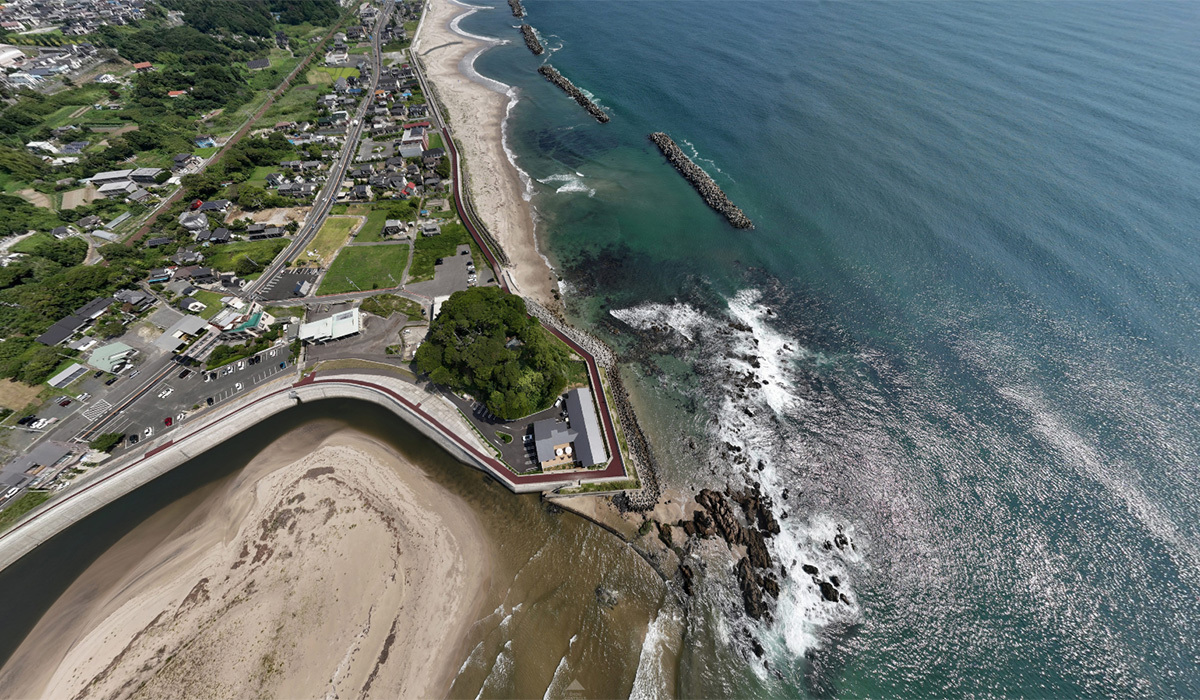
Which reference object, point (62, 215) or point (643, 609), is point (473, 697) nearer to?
point (643, 609)

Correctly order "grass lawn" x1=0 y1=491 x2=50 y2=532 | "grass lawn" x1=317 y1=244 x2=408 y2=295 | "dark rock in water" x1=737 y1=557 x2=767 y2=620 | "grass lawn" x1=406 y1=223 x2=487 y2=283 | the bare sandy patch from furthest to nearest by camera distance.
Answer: the bare sandy patch
"grass lawn" x1=406 y1=223 x2=487 y2=283
"grass lawn" x1=317 y1=244 x2=408 y2=295
"grass lawn" x1=0 y1=491 x2=50 y2=532
"dark rock in water" x1=737 y1=557 x2=767 y2=620

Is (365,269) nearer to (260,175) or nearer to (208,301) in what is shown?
(208,301)

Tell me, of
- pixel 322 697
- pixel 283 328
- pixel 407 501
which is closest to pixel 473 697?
pixel 322 697

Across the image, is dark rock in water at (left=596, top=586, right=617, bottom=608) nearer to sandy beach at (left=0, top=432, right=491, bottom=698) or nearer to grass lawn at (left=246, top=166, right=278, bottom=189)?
sandy beach at (left=0, top=432, right=491, bottom=698)

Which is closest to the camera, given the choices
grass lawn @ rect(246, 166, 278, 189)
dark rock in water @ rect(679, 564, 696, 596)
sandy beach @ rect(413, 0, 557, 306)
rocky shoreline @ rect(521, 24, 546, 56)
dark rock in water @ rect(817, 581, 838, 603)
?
dark rock in water @ rect(817, 581, 838, 603)

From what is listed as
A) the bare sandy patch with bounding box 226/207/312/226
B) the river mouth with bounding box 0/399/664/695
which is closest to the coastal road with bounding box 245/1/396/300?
the bare sandy patch with bounding box 226/207/312/226

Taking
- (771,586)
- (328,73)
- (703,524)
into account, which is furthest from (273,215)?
(771,586)

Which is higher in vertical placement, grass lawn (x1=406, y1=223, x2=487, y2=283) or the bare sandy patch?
the bare sandy patch

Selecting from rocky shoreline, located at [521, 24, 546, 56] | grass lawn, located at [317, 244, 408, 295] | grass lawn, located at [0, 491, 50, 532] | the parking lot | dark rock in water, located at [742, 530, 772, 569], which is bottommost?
dark rock in water, located at [742, 530, 772, 569]
